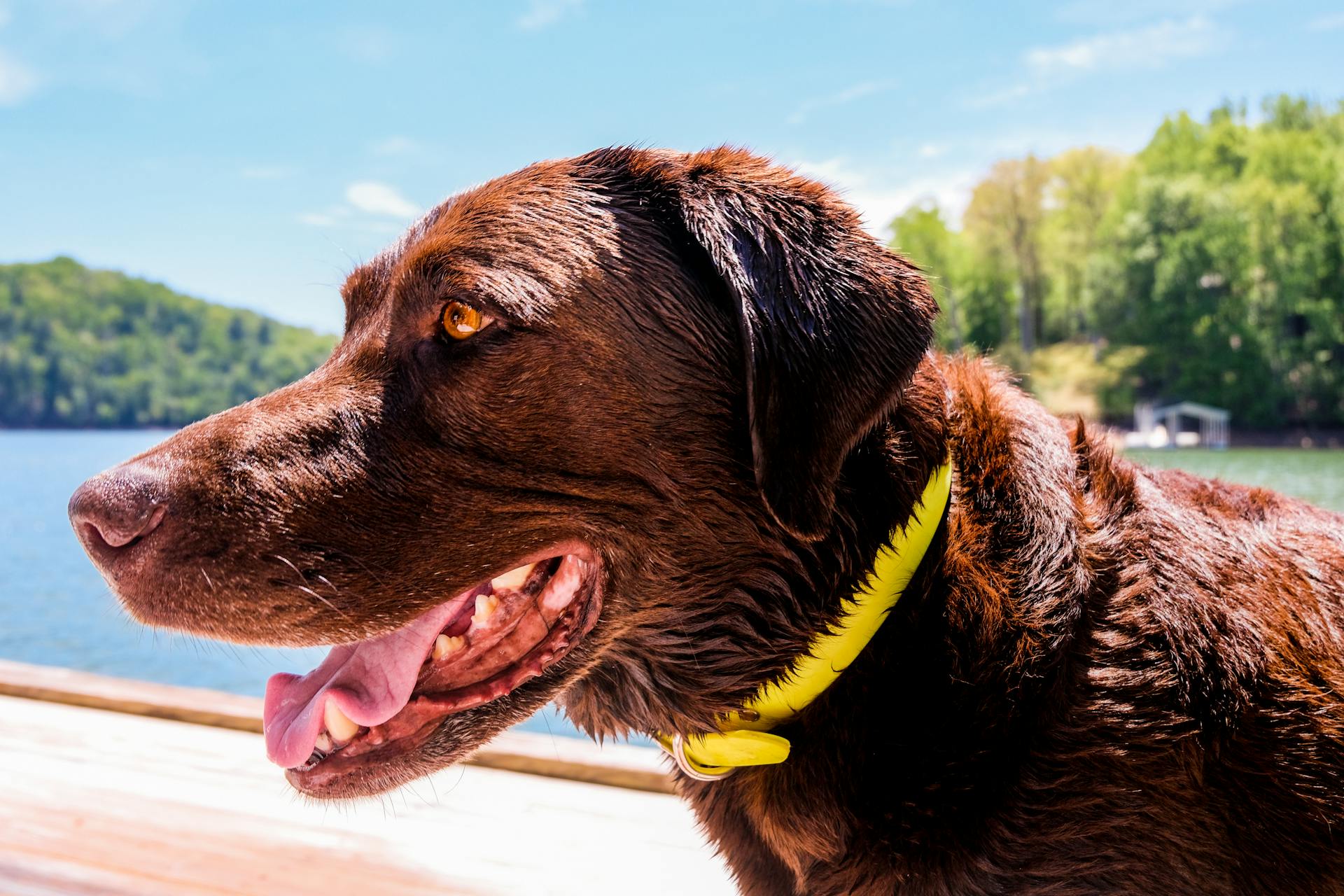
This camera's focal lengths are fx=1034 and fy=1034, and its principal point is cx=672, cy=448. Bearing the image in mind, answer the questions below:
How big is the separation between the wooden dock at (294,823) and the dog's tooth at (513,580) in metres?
0.64

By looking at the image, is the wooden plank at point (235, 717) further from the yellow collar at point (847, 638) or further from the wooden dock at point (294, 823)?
the yellow collar at point (847, 638)

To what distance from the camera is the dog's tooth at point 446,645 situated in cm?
178

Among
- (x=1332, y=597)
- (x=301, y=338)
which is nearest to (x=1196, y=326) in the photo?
(x=301, y=338)

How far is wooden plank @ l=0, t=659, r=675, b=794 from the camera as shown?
3.15 m

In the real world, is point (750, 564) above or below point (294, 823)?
above

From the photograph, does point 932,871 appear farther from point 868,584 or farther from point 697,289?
point 697,289

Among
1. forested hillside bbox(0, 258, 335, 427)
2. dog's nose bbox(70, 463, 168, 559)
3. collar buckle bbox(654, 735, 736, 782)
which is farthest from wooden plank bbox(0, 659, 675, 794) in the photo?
forested hillside bbox(0, 258, 335, 427)

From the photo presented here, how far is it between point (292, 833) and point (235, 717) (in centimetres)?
97

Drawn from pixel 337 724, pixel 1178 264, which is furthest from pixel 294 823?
pixel 1178 264

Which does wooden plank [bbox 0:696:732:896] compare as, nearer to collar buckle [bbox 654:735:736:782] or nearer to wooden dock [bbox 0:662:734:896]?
wooden dock [bbox 0:662:734:896]

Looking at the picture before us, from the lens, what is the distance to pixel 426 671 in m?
1.77

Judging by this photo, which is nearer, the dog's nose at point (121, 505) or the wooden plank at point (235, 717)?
the dog's nose at point (121, 505)

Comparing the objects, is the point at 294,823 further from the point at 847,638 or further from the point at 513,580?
the point at 847,638

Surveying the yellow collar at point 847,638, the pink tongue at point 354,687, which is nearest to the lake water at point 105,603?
the pink tongue at point 354,687
